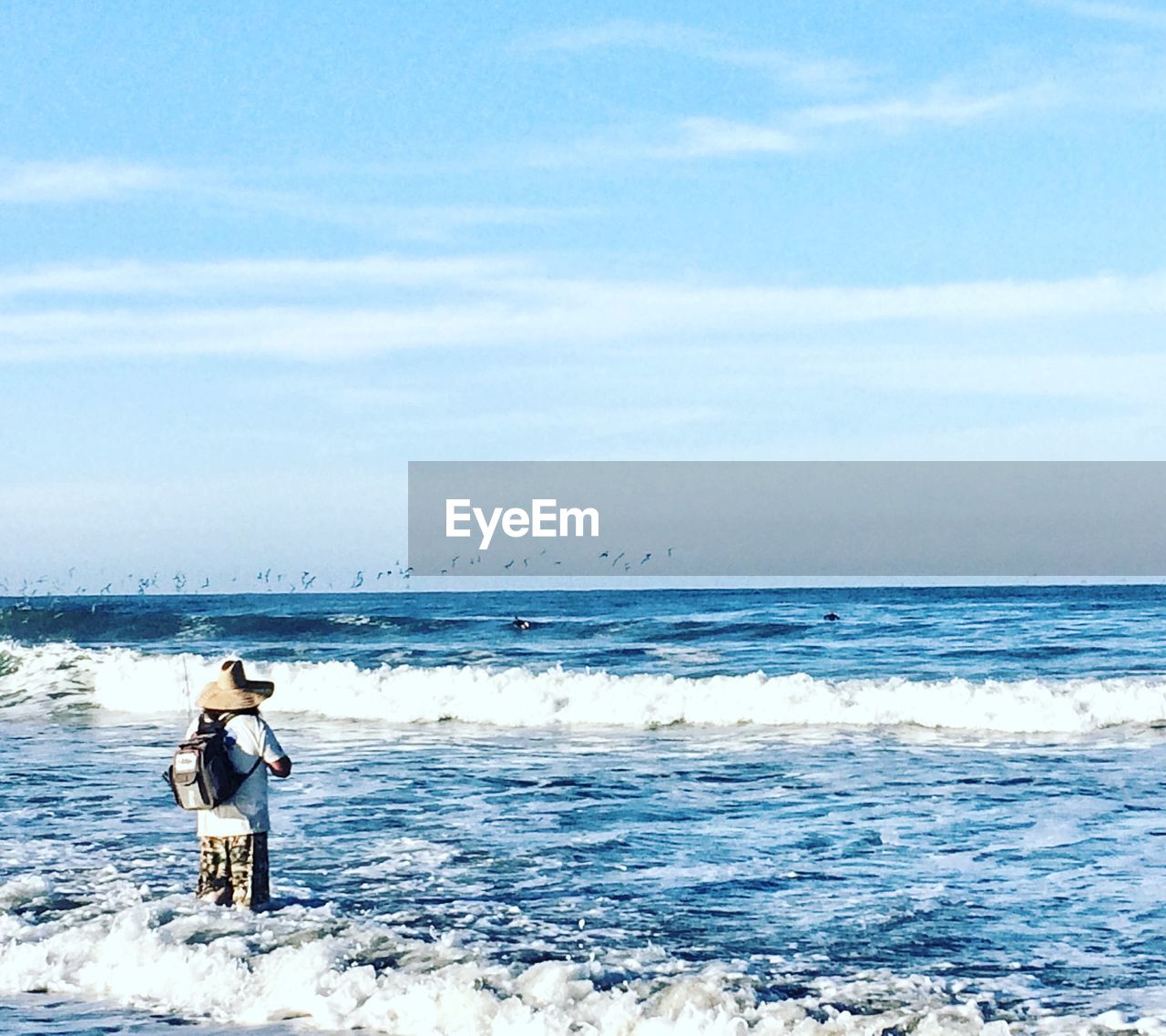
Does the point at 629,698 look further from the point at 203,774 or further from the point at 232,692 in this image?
the point at 203,774

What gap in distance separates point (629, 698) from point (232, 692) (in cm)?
1324

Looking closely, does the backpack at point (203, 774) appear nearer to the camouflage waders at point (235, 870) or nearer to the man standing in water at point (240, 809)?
the man standing in water at point (240, 809)

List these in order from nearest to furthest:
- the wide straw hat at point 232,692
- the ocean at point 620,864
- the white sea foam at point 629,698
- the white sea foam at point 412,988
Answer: the white sea foam at point 412,988 → the ocean at point 620,864 → the wide straw hat at point 232,692 → the white sea foam at point 629,698

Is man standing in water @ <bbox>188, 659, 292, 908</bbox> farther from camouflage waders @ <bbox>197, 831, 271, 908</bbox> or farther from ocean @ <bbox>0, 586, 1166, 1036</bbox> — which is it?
ocean @ <bbox>0, 586, 1166, 1036</bbox>

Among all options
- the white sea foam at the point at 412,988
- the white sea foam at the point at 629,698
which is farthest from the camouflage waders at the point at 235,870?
the white sea foam at the point at 629,698

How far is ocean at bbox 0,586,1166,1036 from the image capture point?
7266 millimetres

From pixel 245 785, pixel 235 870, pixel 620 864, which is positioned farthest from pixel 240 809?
pixel 620 864

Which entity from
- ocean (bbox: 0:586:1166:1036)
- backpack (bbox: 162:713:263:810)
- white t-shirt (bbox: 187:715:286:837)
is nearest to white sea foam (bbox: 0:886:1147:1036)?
ocean (bbox: 0:586:1166:1036)

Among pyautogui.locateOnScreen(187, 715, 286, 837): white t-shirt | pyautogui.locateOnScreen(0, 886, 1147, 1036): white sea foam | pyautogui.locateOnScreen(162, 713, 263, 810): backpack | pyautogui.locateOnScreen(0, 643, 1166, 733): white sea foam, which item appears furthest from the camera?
pyautogui.locateOnScreen(0, 643, 1166, 733): white sea foam

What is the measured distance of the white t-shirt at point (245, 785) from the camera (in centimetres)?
880

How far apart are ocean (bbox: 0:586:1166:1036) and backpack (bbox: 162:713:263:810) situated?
2.65 feet

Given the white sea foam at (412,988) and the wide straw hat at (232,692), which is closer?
Answer: the white sea foam at (412,988)

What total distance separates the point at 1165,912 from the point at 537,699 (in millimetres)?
14103

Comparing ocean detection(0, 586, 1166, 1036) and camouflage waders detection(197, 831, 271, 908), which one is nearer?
ocean detection(0, 586, 1166, 1036)
